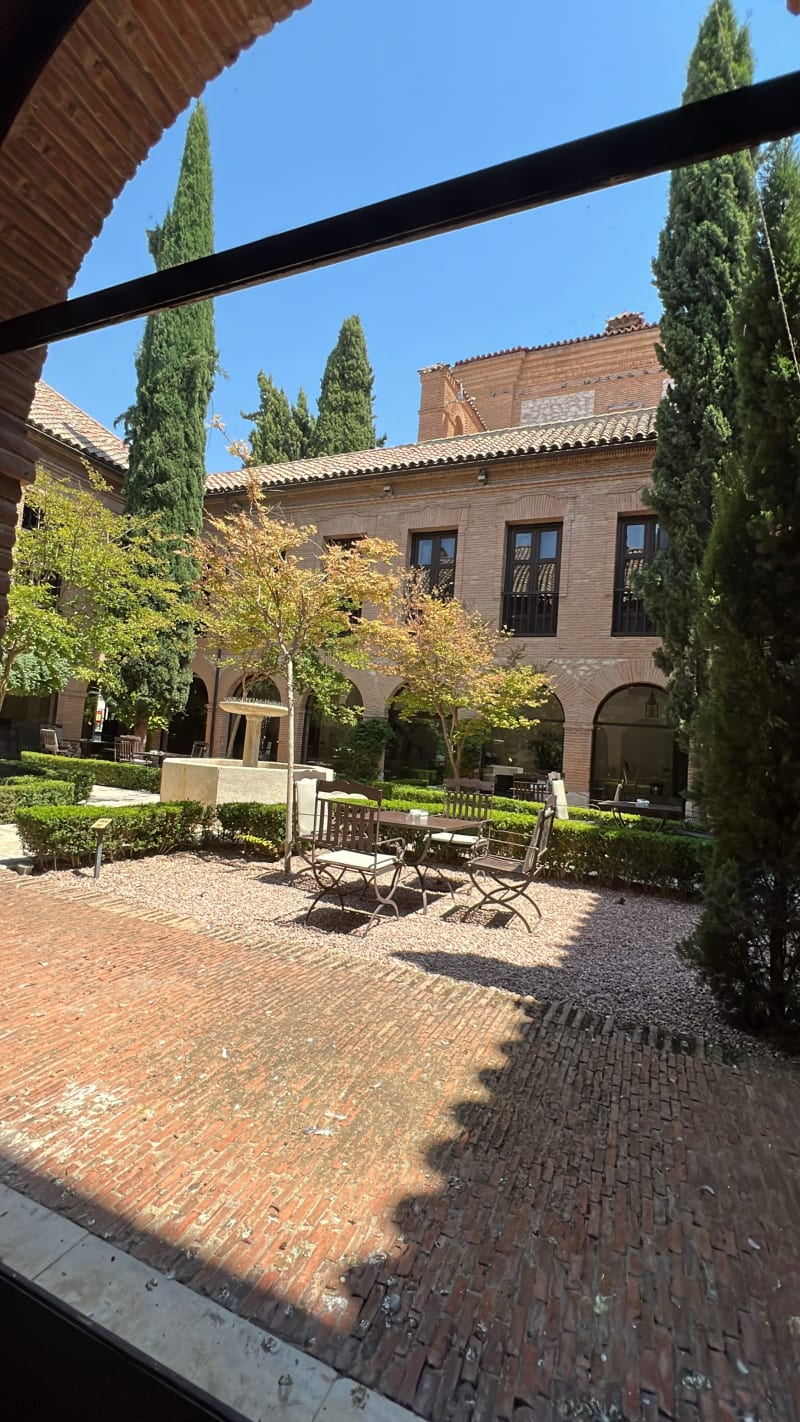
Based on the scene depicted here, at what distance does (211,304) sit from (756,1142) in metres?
22.4

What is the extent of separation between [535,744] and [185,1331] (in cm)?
1730

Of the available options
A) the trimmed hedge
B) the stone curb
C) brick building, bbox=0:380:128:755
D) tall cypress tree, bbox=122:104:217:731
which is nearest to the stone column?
the trimmed hedge

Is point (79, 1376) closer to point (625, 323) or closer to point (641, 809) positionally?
point (641, 809)

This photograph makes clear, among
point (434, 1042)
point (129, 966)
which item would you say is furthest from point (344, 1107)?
point (129, 966)

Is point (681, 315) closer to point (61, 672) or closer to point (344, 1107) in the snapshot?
point (61, 672)

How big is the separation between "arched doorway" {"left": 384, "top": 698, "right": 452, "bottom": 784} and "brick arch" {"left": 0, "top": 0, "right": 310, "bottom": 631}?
12570 millimetres

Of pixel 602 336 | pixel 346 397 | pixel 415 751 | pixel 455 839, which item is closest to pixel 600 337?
pixel 602 336

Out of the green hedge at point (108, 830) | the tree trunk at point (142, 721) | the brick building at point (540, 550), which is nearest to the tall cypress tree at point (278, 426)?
the brick building at point (540, 550)

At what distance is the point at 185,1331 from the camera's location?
5.69 ft

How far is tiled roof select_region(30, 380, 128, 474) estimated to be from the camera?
17234mm

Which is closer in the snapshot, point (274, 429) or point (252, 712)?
point (252, 712)

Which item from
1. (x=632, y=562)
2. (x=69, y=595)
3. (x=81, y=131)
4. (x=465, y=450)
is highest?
(x=465, y=450)

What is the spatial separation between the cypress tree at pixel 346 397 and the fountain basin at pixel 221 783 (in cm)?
2160

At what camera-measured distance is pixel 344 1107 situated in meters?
2.87
